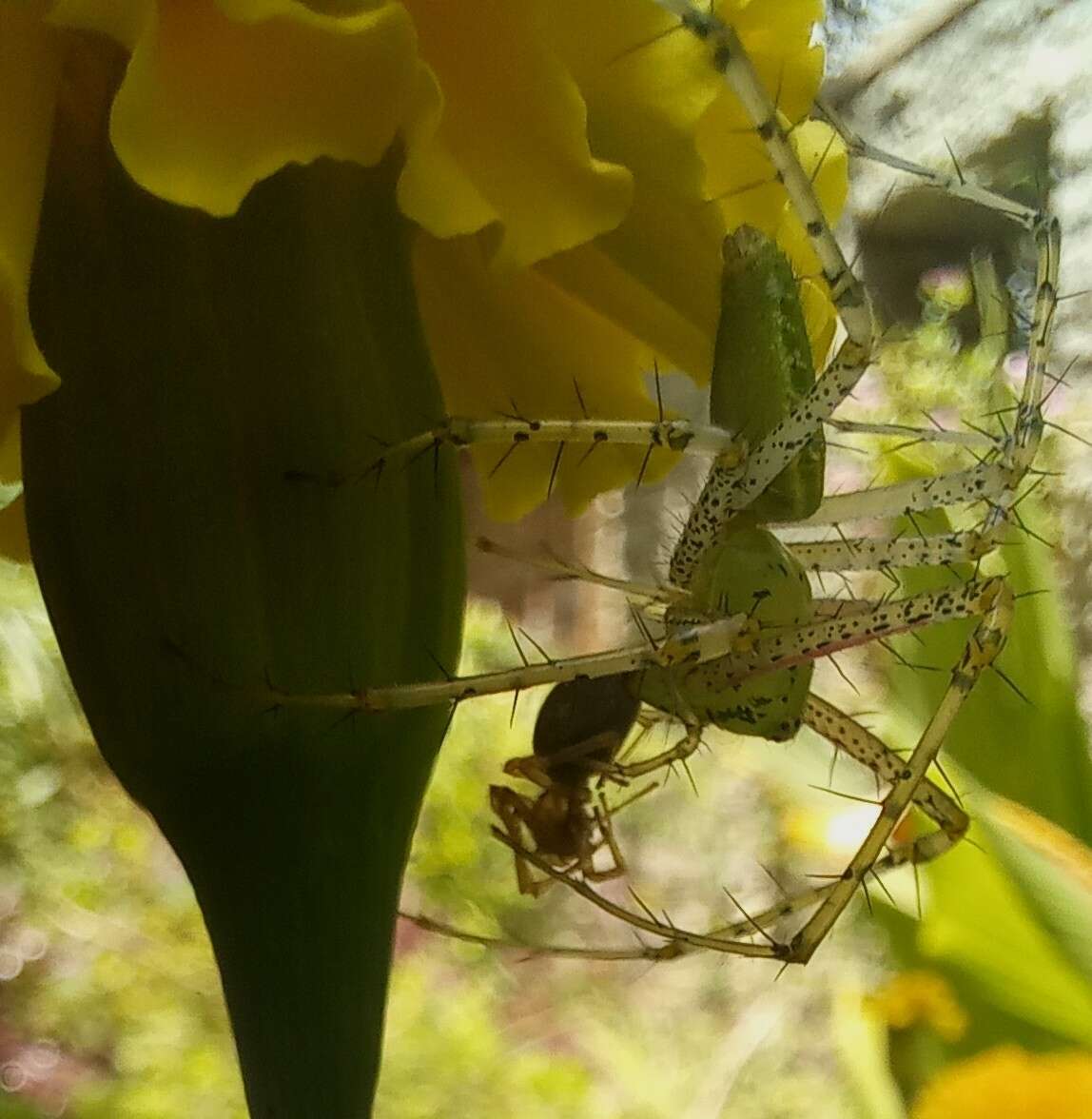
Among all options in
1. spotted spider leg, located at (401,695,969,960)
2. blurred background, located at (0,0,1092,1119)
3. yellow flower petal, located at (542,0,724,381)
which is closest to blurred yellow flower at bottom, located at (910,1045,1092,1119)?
blurred background, located at (0,0,1092,1119)

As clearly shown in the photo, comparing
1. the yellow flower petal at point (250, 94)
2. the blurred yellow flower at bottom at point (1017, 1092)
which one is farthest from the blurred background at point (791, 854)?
the yellow flower petal at point (250, 94)

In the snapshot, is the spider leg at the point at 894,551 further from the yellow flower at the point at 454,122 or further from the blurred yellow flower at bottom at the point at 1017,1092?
the blurred yellow flower at bottom at the point at 1017,1092

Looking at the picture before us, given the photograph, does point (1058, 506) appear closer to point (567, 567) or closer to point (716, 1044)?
point (716, 1044)

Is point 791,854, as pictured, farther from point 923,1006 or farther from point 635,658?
point 635,658

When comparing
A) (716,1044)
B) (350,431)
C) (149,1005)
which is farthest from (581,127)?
(716,1044)

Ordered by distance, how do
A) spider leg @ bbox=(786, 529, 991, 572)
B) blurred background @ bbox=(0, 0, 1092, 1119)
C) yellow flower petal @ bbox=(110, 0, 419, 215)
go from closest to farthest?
yellow flower petal @ bbox=(110, 0, 419, 215) < spider leg @ bbox=(786, 529, 991, 572) < blurred background @ bbox=(0, 0, 1092, 1119)

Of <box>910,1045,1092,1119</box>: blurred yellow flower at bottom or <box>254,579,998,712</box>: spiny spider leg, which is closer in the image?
<box>254,579,998,712</box>: spiny spider leg

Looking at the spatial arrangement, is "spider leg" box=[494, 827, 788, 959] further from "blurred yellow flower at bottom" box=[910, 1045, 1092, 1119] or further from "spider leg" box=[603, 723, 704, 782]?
"blurred yellow flower at bottom" box=[910, 1045, 1092, 1119]
